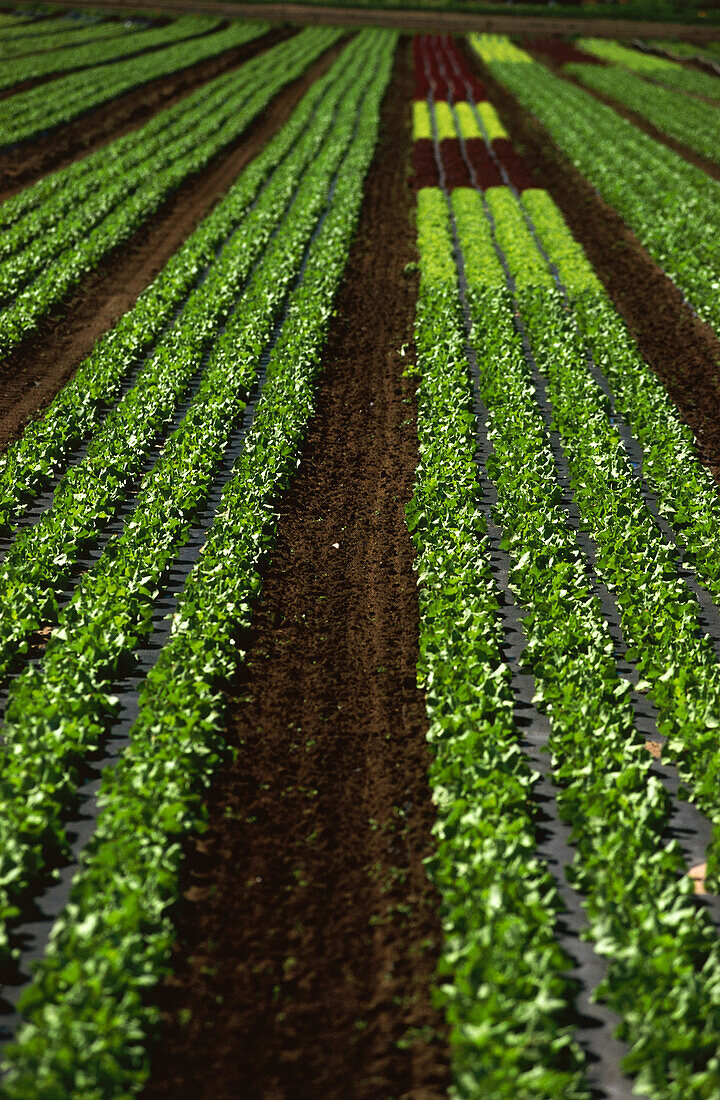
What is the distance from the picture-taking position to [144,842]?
7516 mm

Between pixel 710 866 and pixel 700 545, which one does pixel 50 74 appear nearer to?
pixel 700 545

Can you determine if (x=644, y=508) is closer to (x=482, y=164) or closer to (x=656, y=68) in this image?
(x=482, y=164)

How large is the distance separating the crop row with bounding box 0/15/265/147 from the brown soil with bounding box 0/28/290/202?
1.45 feet

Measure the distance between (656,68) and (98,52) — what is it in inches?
1533

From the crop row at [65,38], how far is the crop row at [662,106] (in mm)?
34738

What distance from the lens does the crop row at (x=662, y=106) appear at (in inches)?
1570

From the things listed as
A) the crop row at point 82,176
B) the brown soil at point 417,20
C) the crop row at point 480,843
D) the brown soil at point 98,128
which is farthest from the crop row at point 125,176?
the brown soil at point 417,20

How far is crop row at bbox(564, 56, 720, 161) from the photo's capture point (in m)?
39.9

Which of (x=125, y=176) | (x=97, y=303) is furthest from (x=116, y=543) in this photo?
(x=125, y=176)

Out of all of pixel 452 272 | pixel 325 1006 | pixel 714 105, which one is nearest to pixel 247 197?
pixel 452 272

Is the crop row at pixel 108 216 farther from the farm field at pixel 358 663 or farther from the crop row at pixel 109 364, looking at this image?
the crop row at pixel 109 364

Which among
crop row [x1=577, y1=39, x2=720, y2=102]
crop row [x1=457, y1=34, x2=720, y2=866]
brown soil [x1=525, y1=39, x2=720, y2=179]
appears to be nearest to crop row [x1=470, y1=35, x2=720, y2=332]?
brown soil [x1=525, y1=39, x2=720, y2=179]

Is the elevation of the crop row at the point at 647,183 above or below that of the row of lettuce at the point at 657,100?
below

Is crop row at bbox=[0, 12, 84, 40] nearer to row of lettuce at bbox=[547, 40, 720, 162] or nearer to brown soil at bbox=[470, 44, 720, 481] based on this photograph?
row of lettuce at bbox=[547, 40, 720, 162]
